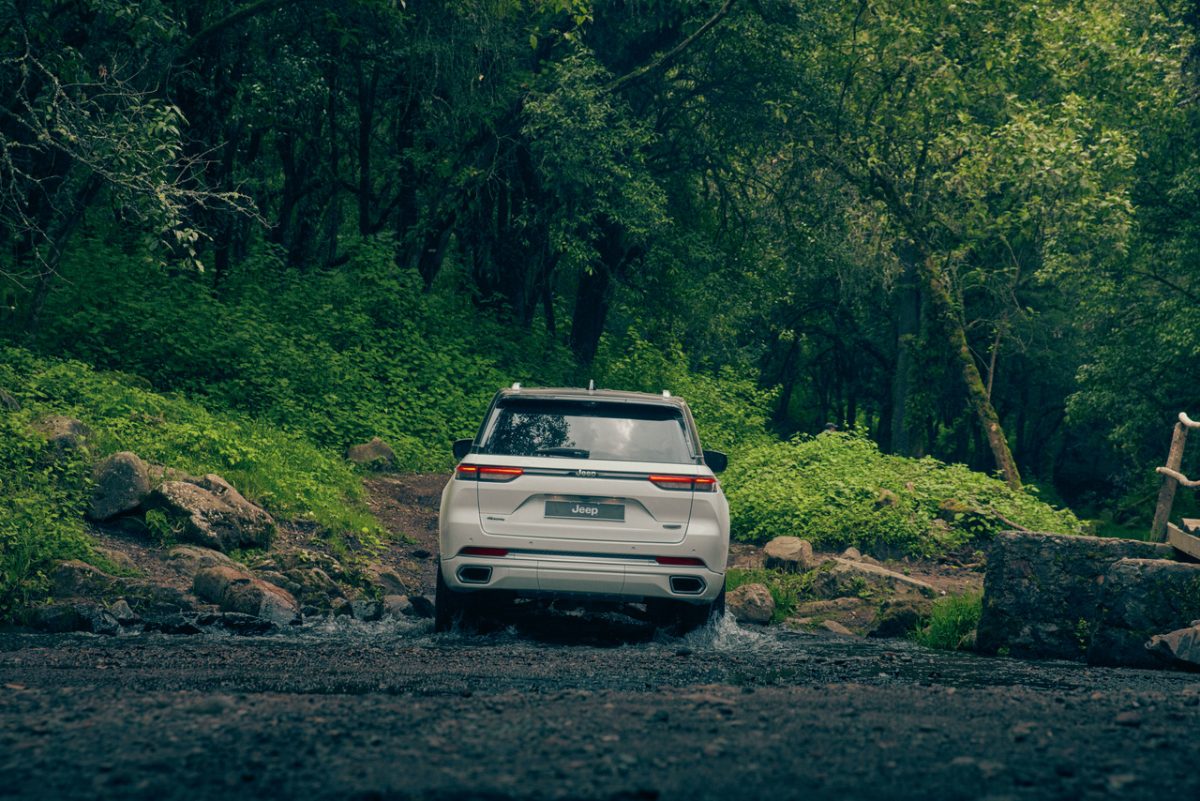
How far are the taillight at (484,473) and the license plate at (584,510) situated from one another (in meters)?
0.32

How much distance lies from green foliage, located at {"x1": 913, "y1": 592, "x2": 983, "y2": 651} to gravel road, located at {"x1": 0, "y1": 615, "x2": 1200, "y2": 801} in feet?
8.57

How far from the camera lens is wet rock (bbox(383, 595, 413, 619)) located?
11.3m

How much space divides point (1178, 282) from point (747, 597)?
22.3 m

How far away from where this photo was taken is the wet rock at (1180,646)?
8.66 meters

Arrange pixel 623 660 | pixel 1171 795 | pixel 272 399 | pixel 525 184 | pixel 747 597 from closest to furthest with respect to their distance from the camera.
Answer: pixel 1171 795, pixel 623 660, pixel 747 597, pixel 272 399, pixel 525 184

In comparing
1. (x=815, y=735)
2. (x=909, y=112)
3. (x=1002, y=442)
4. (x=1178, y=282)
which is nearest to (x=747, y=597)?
(x=815, y=735)

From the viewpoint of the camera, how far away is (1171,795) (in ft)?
13.6

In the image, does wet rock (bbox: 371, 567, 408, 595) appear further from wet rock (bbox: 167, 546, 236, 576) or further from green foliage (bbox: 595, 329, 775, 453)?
green foliage (bbox: 595, 329, 775, 453)

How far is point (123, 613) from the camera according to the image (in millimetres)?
9852

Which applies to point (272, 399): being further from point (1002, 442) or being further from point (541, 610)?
point (1002, 442)

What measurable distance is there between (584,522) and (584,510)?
85 mm

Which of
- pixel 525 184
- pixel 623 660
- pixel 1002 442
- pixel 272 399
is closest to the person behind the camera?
pixel 623 660

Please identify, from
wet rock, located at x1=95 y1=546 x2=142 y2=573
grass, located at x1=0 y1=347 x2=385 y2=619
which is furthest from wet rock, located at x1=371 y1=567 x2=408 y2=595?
wet rock, located at x1=95 y1=546 x2=142 y2=573

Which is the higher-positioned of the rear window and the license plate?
the rear window
